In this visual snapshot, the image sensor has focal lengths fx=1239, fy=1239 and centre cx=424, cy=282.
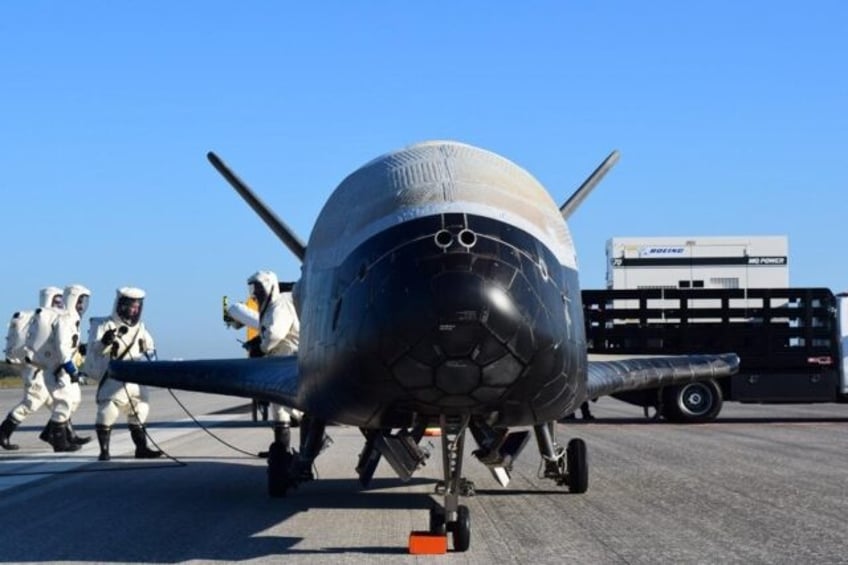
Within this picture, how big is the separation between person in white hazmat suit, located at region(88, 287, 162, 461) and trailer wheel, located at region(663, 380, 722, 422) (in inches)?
449

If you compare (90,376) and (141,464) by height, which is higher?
(90,376)

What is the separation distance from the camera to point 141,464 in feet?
52.2

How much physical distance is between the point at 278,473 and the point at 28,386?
317 inches

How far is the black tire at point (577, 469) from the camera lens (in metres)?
11.6

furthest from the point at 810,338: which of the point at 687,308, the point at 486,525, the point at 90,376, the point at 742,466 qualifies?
the point at 486,525

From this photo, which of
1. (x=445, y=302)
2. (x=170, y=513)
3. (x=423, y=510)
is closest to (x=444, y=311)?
(x=445, y=302)

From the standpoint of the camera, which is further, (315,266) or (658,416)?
(658,416)

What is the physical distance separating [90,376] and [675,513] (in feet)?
32.3

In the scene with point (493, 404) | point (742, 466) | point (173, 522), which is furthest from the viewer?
point (742, 466)

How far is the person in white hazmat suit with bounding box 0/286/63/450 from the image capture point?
1784 centimetres

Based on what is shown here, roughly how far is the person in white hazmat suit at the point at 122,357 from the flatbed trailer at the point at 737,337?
11.0 m

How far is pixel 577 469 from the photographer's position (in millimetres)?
11625

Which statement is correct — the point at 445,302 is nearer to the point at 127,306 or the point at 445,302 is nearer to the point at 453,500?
the point at 453,500

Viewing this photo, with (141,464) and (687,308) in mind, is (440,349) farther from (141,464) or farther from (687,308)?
(687,308)
